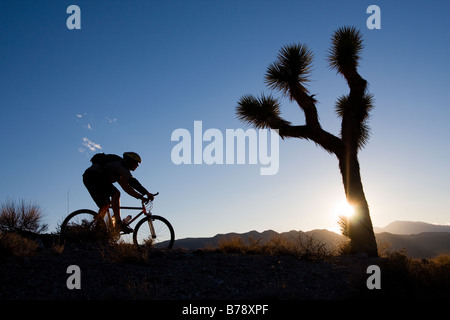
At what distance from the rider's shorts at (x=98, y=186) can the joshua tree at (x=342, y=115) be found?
6.65m

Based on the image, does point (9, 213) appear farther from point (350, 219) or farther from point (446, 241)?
point (446, 241)

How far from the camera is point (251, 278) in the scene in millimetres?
6840

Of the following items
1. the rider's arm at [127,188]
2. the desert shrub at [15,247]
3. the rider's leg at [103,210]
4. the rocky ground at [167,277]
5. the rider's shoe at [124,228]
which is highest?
the rider's arm at [127,188]

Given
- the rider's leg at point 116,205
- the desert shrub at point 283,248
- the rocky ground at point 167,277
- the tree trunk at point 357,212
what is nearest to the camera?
the rocky ground at point 167,277

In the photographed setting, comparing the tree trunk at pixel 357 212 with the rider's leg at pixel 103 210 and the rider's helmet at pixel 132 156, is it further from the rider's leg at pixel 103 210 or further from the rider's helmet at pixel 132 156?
the rider's leg at pixel 103 210

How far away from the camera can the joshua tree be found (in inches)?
460

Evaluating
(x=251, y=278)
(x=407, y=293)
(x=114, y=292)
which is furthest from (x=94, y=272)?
(x=407, y=293)

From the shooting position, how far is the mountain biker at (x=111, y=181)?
26.7 ft

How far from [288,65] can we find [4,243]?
10638 mm

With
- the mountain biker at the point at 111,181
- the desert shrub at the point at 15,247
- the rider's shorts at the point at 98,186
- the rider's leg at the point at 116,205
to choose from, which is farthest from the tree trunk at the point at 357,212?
the desert shrub at the point at 15,247

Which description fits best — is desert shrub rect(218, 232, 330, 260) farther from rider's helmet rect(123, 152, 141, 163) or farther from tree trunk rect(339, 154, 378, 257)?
rider's helmet rect(123, 152, 141, 163)

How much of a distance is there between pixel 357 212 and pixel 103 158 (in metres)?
7.86

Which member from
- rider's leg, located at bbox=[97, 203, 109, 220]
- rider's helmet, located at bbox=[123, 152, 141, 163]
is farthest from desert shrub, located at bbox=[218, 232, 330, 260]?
rider's helmet, located at bbox=[123, 152, 141, 163]
